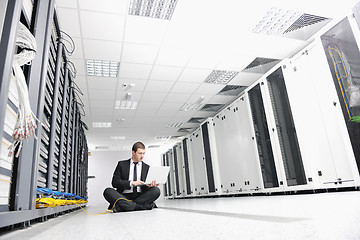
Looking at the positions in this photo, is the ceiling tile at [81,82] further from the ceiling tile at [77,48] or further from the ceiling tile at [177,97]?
the ceiling tile at [177,97]

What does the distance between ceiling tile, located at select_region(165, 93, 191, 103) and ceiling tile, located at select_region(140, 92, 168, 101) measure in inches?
5.8

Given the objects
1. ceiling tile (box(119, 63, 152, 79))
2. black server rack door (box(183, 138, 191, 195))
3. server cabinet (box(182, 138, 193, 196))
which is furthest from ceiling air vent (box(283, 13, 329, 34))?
black server rack door (box(183, 138, 191, 195))

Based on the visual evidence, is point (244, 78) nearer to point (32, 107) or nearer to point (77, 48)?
point (77, 48)

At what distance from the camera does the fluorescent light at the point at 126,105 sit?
5.88 m

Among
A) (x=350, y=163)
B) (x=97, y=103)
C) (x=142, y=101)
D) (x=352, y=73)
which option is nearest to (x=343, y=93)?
(x=352, y=73)

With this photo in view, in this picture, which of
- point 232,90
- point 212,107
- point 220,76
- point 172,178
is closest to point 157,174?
point 220,76

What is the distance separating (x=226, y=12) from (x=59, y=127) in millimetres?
2709

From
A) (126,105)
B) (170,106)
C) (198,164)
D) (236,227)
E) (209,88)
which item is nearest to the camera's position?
(236,227)

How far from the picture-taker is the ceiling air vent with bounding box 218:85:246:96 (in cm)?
554

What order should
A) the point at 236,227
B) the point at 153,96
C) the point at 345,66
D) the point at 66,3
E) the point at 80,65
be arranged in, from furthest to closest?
the point at 153,96, the point at 80,65, the point at 345,66, the point at 66,3, the point at 236,227

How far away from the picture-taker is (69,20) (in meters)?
3.08

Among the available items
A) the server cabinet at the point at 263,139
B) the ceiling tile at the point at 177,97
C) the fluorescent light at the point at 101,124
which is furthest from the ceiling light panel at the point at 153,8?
the fluorescent light at the point at 101,124

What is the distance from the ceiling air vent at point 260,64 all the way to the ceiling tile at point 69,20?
3.17 meters

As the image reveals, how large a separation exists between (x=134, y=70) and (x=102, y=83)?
879mm
